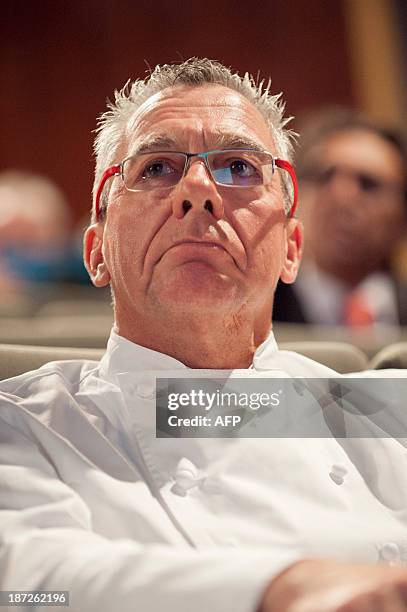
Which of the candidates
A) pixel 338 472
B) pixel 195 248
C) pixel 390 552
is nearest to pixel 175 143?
pixel 195 248

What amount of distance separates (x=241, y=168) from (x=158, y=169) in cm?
12

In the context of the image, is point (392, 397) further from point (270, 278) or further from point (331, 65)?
point (331, 65)

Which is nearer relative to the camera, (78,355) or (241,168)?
(241,168)

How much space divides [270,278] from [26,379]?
370 millimetres

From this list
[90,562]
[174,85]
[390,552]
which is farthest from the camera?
[174,85]

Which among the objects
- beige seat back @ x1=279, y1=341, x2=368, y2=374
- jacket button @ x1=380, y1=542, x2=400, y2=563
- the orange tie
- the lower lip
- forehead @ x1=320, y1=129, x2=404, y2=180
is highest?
forehead @ x1=320, y1=129, x2=404, y2=180

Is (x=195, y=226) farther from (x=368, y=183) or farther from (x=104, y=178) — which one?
(x=368, y=183)

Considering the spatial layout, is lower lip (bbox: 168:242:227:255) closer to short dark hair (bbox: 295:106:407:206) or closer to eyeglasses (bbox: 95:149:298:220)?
eyeglasses (bbox: 95:149:298:220)

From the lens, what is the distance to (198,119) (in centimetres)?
117

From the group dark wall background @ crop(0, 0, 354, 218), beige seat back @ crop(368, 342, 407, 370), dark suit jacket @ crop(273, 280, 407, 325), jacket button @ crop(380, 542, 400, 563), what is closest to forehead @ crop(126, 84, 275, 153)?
dark wall background @ crop(0, 0, 354, 218)

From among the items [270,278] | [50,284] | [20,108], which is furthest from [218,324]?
[20,108]

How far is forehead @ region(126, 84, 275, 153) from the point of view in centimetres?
116

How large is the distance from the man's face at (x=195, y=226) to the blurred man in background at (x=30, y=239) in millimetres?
1500

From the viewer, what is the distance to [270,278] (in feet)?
3.93
